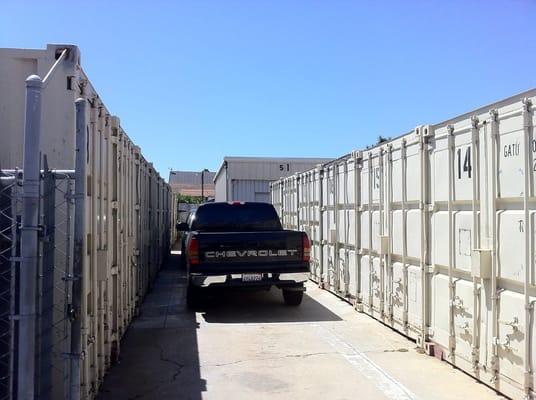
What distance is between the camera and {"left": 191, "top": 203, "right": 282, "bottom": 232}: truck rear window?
35.8 feet

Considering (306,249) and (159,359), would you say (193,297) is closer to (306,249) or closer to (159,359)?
(306,249)

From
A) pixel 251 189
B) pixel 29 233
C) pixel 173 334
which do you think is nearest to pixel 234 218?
pixel 173 334

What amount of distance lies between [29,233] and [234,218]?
799cm

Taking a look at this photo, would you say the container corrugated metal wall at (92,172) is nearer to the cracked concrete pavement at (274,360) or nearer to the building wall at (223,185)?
the cracked concrete pavement at (274,360)

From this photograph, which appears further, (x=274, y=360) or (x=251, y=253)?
(x=251, y=253)

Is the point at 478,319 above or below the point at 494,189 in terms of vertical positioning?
below

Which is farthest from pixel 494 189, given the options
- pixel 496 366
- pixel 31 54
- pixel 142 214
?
pixel 142 214

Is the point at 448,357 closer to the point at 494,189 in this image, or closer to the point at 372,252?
the point at 494,189

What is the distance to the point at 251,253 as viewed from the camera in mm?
9102

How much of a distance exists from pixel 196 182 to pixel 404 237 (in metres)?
77.0

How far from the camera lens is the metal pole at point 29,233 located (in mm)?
2984

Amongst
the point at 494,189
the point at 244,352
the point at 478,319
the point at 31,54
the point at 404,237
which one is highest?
the point at 31,54

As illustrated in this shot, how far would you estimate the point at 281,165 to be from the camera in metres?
26.9

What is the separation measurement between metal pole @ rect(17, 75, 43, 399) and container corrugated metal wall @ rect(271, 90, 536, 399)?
12.8 feet
